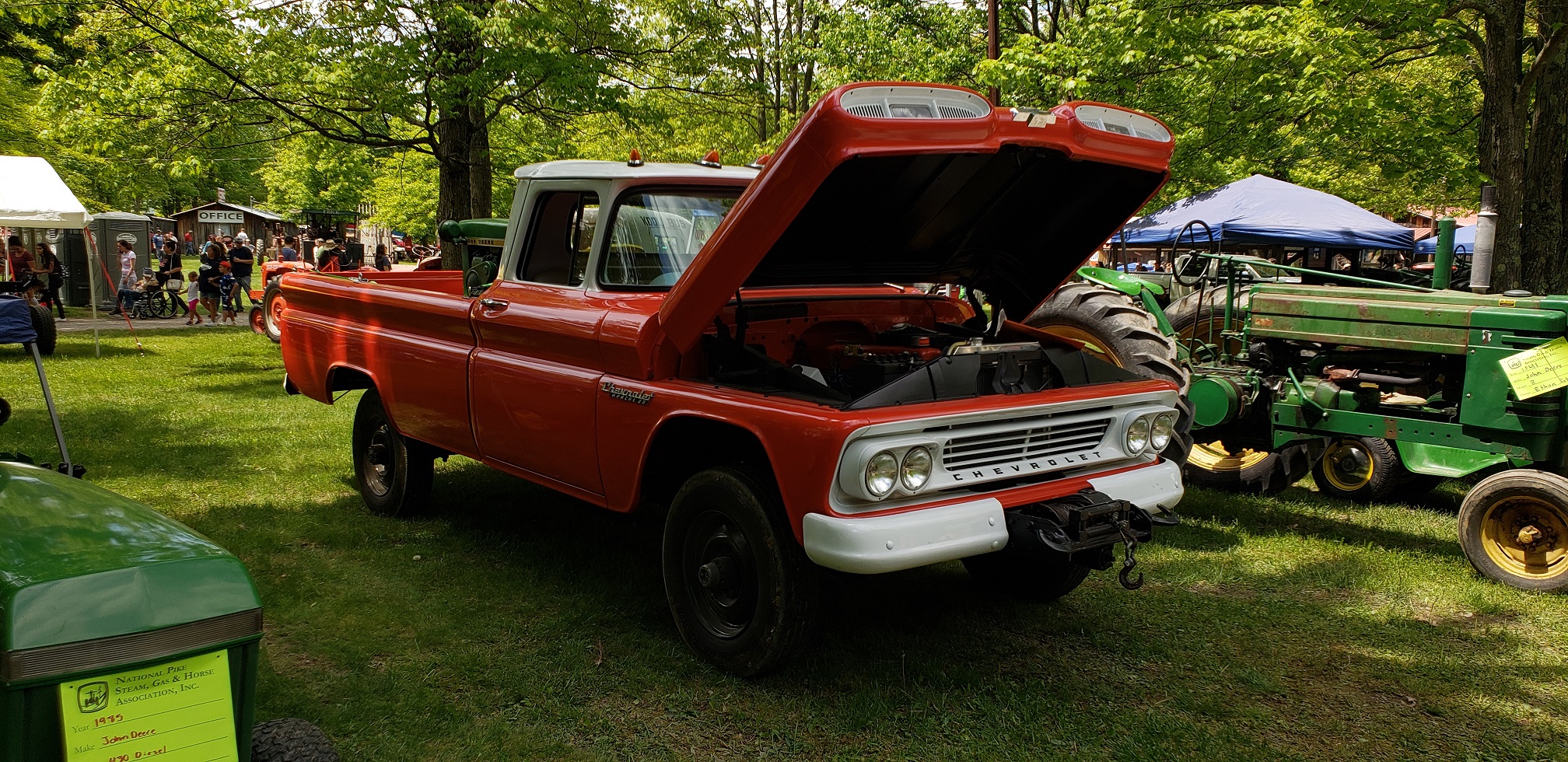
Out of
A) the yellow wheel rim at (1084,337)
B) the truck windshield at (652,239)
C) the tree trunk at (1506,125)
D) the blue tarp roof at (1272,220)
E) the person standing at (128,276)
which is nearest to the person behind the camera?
the truck windshield at (652,239)

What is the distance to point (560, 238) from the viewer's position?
5129 millimetres

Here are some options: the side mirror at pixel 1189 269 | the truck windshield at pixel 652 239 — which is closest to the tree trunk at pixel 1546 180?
the side mirror at pixel 1189 269

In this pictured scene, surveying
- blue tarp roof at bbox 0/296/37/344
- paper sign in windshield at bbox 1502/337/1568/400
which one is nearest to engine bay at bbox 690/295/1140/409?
→ paper sign in windshield at bbox 1502/337/1568/400

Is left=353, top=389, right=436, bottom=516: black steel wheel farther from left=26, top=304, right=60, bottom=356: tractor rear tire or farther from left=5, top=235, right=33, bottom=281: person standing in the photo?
left=5, top=235, right=33, bottom=281: person standing

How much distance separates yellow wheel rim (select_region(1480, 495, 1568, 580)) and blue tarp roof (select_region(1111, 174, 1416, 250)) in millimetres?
10495

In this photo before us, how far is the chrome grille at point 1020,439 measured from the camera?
379cm

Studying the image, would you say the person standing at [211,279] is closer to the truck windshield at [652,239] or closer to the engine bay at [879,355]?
the truck windshield at [652,239]

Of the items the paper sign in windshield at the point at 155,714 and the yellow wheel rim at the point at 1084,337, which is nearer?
the paper sign in windshield at the point at 155,714

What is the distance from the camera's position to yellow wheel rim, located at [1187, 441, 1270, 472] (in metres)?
7.70

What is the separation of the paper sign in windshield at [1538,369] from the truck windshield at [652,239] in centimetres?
439

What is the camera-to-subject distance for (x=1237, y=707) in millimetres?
3971

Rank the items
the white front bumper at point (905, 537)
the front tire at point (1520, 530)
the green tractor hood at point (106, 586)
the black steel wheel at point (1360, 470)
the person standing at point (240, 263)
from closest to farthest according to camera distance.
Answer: the green tractor hood at point (106, 586) < the white front bumper at point (905, 537) < the front tire at point (1520, 530) < the black steel wheel at point (1360, 470) < the person standing at point (240, 263)

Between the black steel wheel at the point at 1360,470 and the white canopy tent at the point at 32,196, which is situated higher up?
the white canopy tent at the point at 32,196

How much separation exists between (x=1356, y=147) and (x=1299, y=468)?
12.0 meters
